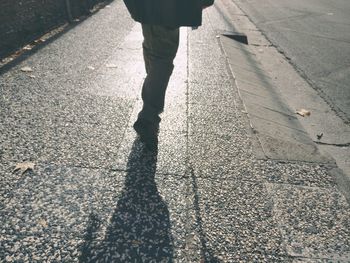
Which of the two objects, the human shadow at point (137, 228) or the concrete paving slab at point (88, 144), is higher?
the concrete paving slab at point (88, 144)

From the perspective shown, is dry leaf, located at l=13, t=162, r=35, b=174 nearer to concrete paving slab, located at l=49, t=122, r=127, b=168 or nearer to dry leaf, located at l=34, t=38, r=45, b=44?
concrete paving slab, located at l=49, t=122, r=127, b=168

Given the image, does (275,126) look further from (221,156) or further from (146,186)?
(146,186)

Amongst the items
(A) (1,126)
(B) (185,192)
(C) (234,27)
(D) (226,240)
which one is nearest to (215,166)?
(B) (185,192)

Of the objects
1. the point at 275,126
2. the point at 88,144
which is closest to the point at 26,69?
the point at 88,144

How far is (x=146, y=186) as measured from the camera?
2.07 meters

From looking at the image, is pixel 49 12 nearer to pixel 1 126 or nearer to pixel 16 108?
pixel 16 108

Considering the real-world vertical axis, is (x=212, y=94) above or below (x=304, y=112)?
above

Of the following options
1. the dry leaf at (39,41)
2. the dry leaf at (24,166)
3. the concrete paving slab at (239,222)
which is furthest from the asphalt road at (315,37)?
the dry leaf at (39,41)

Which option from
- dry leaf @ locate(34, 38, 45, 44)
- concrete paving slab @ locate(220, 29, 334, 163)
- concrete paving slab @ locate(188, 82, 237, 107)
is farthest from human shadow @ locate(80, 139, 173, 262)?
dry leaf @ locate(34, 38, 45, 44)

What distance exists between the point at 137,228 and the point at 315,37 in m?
6.38

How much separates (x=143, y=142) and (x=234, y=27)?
17.6ft

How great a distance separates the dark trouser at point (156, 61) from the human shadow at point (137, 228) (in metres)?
0.45

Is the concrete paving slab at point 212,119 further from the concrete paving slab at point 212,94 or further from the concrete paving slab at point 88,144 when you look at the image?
the concrete paving slab at point 88,144

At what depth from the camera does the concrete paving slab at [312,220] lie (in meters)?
1.75
